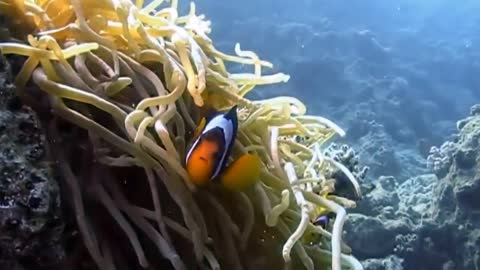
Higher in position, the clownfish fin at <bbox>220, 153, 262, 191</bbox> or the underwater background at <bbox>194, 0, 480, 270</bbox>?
the underwater background at <bbox>194, 0, 480, 270</bbox>

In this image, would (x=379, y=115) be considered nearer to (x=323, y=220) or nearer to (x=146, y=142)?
(x=323, y=220)

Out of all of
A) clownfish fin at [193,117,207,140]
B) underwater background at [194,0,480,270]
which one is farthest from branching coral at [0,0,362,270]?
underwater background at [194,0,480,270]

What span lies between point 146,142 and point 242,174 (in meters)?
0.26

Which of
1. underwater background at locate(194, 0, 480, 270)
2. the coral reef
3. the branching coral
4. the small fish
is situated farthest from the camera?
underwater background at locate(194, 0, 480, 270)

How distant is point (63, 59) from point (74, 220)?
36 cm

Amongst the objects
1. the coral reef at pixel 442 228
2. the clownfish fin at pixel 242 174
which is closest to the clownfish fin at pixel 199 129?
the clownfish fin at pixel 242 174

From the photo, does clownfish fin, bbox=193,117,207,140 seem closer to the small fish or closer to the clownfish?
the clownfish

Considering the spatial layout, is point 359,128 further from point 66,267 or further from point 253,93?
point 66,267

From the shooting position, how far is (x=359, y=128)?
11.6 m

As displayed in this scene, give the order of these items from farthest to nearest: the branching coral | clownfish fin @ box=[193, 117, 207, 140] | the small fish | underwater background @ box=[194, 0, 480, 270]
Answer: underwater background @ box=[194, 0, 480, 270] < the small fish < clownfish fin @ box=[193, 117, 207, 140] < the branching coral

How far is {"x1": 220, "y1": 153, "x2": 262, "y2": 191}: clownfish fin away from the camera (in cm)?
135

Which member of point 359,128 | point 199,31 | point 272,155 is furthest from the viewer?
point 359,128

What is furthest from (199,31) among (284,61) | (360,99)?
(284,61)

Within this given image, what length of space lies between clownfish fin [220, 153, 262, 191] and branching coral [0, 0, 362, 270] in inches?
1.5
